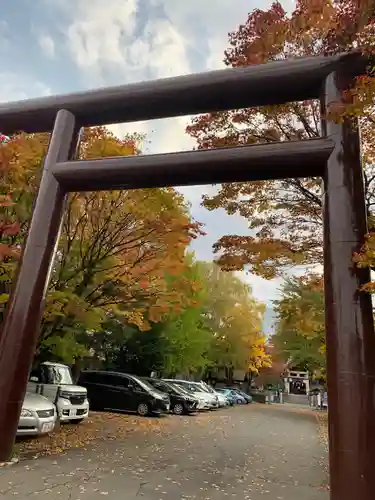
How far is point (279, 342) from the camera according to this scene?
34250mm

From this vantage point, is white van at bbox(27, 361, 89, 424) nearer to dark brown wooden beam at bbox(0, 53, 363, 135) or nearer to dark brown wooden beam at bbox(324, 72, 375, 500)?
dark brown wooden beam at bbox(0, 53, 363, 135)

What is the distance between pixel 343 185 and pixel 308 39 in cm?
230

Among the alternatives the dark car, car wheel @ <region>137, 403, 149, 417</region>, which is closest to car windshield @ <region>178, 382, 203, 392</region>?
the dark car

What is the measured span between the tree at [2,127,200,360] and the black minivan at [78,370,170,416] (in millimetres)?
5590

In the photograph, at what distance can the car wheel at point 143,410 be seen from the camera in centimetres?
1578

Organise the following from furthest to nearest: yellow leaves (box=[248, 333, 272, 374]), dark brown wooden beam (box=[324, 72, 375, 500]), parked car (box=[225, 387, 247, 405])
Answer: yellow leaves (box=[248, 333, 272, 374]), parked car (box=[225, 387, 247, 405]), dark brown wooden beam (box=[324, 72, 375, 500])

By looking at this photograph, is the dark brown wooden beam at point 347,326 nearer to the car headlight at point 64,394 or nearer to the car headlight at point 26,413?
the car headlight at point 26,413

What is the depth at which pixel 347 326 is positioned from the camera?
5152 millimetres

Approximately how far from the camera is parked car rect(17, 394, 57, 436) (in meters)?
8.32

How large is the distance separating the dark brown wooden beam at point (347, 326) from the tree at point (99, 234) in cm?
509

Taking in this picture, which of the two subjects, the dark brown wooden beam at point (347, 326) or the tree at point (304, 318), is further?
the tree at point (304, 318)

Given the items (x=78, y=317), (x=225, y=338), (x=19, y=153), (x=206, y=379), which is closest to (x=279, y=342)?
(x=225, y=338)

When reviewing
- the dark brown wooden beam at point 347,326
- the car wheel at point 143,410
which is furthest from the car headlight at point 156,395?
the dark brown wooden beam at point 347,326

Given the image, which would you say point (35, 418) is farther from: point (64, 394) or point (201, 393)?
point (201, 393)
